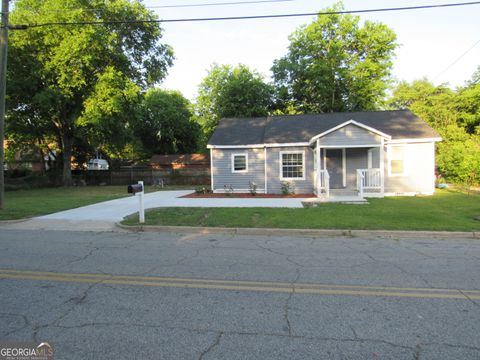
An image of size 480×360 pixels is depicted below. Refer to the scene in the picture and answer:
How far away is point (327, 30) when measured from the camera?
3778 centimetres

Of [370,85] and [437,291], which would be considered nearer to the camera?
[437,291]

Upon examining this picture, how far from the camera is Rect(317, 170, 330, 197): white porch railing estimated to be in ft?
52.6

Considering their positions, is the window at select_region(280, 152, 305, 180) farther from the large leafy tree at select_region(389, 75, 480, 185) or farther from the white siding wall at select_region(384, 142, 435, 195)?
the large leafy tree at select_region(389, 75, 480, 185)

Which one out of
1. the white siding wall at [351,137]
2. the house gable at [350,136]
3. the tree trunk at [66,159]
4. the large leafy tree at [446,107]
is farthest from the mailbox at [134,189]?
the tree trunk at [66,159]

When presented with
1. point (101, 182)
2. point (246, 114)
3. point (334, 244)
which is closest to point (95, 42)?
point (101, 182)

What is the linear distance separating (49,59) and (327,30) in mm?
28129

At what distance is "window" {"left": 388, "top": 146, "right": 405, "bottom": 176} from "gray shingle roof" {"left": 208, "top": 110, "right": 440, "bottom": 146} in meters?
0.65

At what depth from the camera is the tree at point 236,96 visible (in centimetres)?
3466

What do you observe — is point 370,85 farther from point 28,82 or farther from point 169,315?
point 169,315

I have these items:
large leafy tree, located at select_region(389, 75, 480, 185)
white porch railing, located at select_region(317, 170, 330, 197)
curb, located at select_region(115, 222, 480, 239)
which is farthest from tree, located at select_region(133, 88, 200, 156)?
curb, located at select_region(115, 222, 480, 239)

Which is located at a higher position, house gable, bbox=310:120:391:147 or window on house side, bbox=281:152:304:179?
house gable, bbox=310:120:391:147

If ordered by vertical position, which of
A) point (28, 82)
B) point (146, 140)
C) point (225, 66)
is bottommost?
point (146, 140)

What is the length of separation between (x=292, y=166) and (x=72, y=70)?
56.9ft

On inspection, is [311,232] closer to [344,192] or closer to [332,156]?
[344,192]
